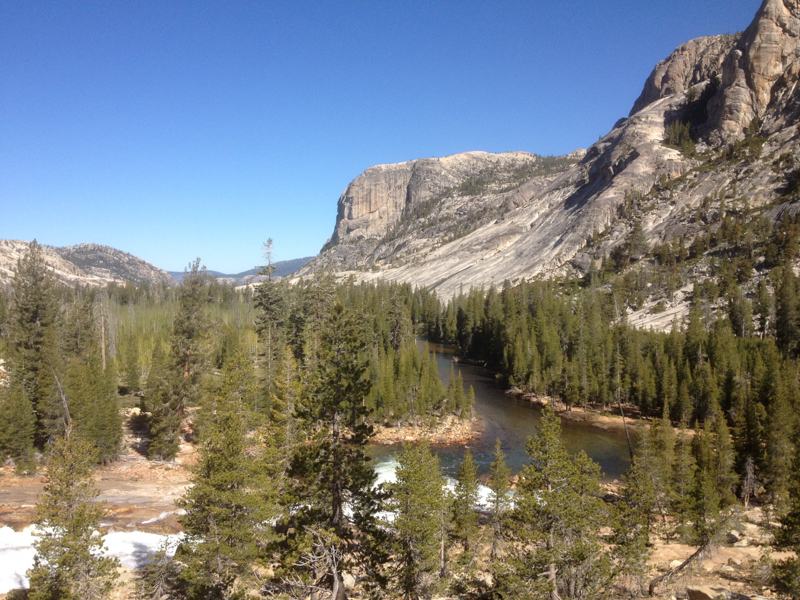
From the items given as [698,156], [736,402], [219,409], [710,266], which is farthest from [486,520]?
[698,156]

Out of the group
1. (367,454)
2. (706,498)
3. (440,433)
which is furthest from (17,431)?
(706,498)

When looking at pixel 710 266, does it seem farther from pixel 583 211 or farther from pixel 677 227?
pixel 583 211

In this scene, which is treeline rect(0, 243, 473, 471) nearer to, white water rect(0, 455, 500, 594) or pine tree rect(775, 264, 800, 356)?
white water rect(0, 455, 500, 594)

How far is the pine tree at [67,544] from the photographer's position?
15820 mm

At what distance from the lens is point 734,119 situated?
138375 mm

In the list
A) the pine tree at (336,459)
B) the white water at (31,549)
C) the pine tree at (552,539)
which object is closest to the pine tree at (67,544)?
the white water at (31,549)

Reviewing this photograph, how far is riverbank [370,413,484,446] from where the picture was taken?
50656 mm

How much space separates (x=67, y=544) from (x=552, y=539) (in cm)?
1774

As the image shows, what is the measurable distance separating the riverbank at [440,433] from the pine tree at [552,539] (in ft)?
99.9

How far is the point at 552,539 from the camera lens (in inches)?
719

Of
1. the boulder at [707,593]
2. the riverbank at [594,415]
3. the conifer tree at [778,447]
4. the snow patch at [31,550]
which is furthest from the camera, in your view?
the riverbank at [594,415]

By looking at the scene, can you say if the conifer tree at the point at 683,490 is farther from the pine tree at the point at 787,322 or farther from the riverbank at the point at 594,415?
the pine tree at the point at 787,322

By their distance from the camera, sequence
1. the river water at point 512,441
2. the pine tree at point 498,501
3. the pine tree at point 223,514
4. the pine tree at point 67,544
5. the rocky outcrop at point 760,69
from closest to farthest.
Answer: the pine tree at point 67,544
the pine tree at point 223,514
the pine tree at point 498,501
the river water at point 512,441
the rocky outcrop at point 760,69

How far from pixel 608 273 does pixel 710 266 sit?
85.8ft
